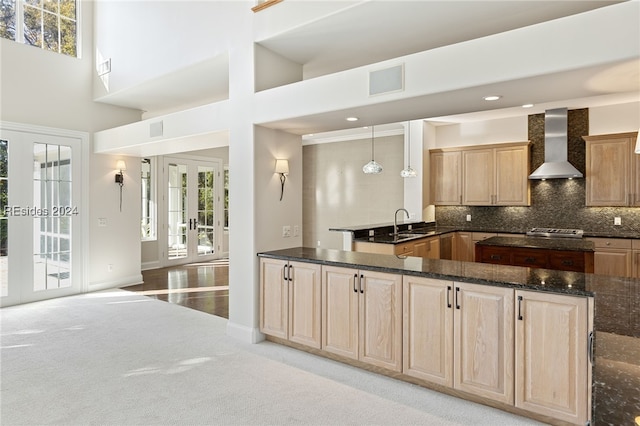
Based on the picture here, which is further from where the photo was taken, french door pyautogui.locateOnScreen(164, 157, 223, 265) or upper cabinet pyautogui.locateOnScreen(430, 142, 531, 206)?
french door pyautogui.locateOnScreen(164, 157, 223, 265)

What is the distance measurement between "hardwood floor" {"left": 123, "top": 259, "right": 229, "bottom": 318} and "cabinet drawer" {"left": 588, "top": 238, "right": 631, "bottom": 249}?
538 cm

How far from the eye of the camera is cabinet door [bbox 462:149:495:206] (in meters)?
7.09

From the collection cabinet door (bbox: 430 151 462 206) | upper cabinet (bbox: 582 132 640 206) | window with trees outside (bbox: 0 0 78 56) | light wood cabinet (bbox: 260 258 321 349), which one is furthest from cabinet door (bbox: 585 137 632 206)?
window with trees outside (bbox: 0 0 78 56)

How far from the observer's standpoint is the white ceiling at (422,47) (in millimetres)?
2668

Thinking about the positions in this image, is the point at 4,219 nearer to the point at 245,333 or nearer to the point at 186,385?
the point at 245,333

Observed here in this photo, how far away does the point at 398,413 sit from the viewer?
2658 millimetres

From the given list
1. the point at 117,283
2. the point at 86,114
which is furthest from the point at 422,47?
the point at 117,283

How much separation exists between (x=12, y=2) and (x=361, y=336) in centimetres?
647

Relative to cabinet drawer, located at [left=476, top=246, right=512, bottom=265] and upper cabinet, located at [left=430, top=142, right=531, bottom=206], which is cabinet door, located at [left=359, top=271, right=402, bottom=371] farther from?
upper cabinet, located at [left=430, top=142, right=531, bottom=206]

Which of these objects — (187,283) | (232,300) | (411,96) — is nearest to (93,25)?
(187,283)

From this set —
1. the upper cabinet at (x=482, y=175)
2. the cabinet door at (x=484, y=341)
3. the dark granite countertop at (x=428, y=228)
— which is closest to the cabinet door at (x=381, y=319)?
the cabinet door at (x=484, y=341)

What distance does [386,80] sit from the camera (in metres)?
3.05

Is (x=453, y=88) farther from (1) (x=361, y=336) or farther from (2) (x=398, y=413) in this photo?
(2) (x=398, y=413)

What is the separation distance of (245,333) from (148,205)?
5.45 m
